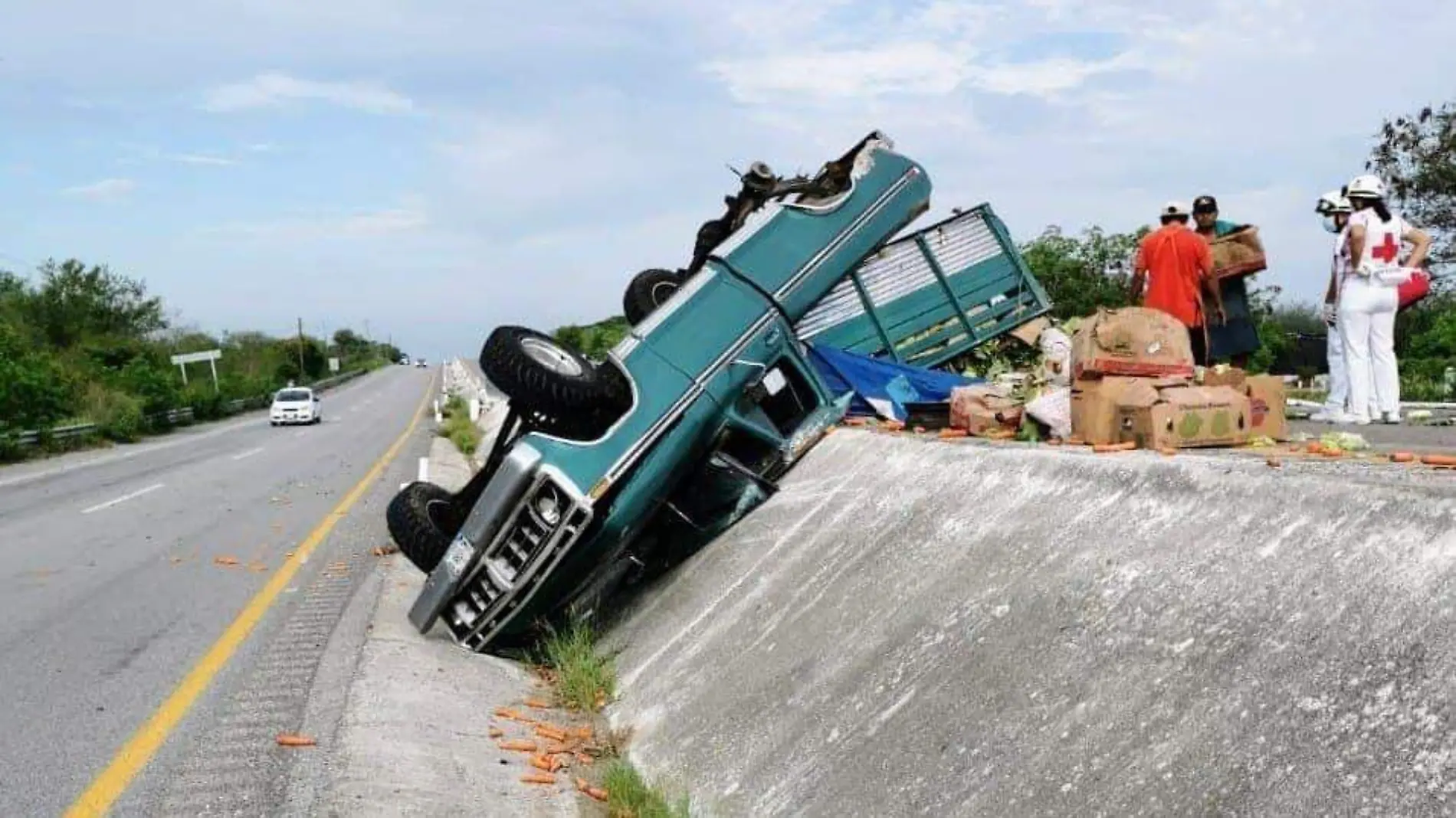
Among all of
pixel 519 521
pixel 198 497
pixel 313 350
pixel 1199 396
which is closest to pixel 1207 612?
pixel 1199 396

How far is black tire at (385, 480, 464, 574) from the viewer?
739cm

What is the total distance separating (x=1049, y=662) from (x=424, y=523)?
465 centimetres

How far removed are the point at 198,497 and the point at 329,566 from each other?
702 centimetres

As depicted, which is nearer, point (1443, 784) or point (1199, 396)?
point (1443, 784)

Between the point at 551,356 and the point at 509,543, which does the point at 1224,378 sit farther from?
the point at 509,543

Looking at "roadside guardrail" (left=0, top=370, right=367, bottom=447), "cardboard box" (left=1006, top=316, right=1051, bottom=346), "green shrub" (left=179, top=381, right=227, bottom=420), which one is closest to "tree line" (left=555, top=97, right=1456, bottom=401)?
"cardboard box" (left=1006, top=316, right=1051, bottom=346)

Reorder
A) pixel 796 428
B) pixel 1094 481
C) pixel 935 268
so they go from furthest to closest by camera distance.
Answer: pixel 935 268
pixel 796 428
pixel 1094 481

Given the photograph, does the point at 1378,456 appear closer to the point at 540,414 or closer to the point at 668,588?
the point at 668,588

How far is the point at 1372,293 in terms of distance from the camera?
8.91 m

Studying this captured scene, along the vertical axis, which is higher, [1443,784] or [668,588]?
[1443,784]

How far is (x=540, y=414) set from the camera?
7.23m

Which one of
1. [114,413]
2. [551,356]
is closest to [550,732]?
[551,356]

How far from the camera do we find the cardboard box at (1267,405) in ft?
21.6

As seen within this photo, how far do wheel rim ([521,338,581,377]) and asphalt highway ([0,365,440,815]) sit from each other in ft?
6.55
